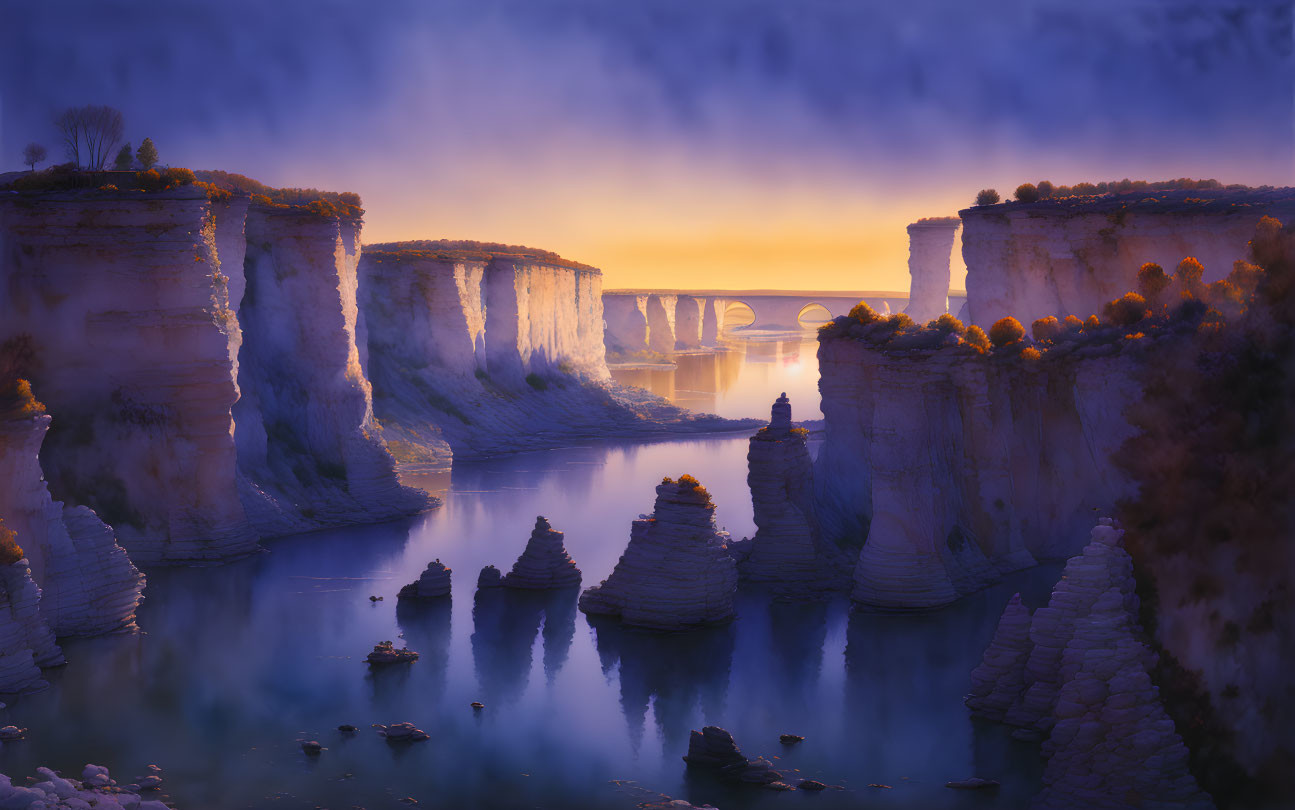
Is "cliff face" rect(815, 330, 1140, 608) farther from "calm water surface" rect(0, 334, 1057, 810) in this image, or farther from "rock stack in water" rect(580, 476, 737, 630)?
"rock stack in water" rect(580, 476, 737, 630)

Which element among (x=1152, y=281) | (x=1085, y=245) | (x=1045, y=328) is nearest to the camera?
(x=1152, y=281)

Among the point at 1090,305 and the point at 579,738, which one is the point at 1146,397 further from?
the point at 1090,305

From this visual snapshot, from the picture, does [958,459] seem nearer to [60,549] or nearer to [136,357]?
[60,549]

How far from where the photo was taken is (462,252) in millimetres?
85625

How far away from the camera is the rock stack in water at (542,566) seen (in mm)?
35938

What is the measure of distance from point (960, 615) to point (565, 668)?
1214cm

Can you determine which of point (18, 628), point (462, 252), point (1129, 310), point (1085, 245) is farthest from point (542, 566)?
point (462, 252)

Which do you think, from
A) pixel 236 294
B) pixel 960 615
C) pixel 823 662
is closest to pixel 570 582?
pixel 823 662

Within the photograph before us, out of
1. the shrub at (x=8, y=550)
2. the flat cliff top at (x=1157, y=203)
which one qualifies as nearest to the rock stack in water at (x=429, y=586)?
the shrub at (x=8, y=550)

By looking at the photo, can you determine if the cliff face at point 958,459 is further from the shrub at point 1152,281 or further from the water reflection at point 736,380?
the water reflection at point 736,380

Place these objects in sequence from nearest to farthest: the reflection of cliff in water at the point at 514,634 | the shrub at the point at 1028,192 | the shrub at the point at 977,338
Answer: the reflection of cliff in water at the point at 514,634 → the shrub at the point at 977,338 → the shrub at the point at 1028,192

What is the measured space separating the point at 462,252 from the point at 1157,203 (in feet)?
184

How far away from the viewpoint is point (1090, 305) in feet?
147

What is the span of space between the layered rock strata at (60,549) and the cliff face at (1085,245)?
3755 cm
